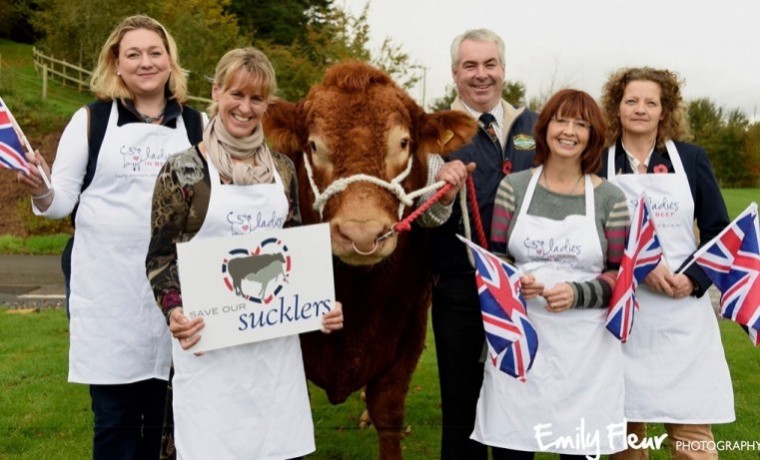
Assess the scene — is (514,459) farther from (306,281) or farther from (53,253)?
(53,253)

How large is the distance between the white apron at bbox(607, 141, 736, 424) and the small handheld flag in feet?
10.1

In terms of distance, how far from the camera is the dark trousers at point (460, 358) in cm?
423

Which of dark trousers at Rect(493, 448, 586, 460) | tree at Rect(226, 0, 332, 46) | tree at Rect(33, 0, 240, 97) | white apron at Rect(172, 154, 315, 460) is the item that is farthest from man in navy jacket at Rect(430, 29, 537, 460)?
tree at Rect(226, 0, 332, 46)

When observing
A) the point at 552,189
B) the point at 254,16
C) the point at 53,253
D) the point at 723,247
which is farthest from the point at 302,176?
the point at 254,16

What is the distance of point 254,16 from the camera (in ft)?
133

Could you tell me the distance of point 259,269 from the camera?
3158mm

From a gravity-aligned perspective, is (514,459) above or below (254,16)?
below

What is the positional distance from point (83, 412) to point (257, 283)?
13.8ft

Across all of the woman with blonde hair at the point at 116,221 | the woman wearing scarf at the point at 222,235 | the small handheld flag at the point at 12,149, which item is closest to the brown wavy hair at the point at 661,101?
the woman wearing scarf at the point at 222,235

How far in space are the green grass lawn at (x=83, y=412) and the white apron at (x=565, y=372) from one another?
7.23 ft

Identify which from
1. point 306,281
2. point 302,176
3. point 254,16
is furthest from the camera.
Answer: point 254,16

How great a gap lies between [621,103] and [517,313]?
1559 mm

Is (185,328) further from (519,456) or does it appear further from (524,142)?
(524,142)

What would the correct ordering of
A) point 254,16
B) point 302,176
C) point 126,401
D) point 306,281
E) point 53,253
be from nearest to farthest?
point 306,281, point 126,401, point 302,176, point 53,253, point 254,16
